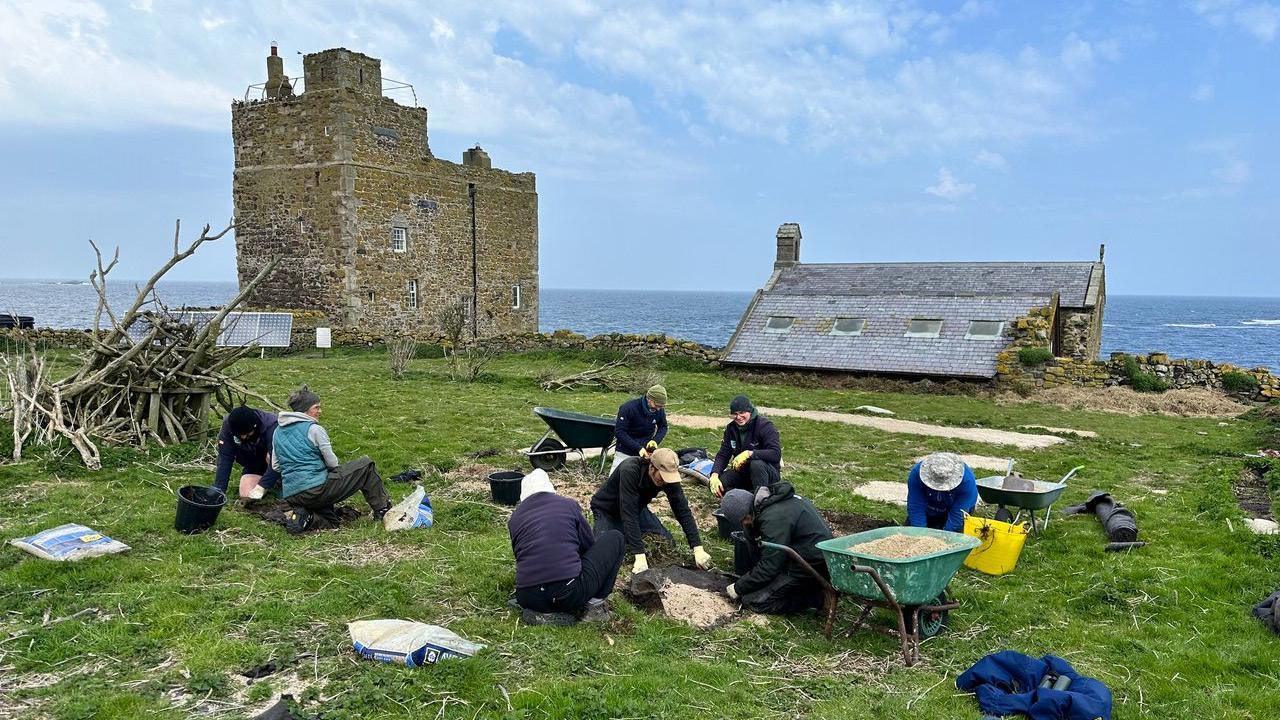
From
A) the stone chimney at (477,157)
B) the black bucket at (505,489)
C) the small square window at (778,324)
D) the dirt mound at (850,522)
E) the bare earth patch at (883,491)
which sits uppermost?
the stone chimney at (477,157)

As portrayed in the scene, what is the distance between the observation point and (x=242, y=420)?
886cm

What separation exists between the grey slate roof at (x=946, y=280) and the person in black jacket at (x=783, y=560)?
62.2 feet

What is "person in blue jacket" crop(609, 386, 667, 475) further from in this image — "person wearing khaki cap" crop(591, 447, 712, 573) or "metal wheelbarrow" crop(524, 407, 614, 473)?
"person wearing khaki cap" crop(591, 447, 712, 573)

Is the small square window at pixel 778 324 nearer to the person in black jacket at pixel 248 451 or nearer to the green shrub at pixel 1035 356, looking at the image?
the green shrub at pixel 1035 356

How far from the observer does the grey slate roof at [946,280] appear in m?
24.6

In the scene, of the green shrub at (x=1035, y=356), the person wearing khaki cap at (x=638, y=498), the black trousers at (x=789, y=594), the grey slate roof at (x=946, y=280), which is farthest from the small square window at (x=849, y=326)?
the black trousers at (x=789, y=594)

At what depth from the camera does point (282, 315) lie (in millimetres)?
26938

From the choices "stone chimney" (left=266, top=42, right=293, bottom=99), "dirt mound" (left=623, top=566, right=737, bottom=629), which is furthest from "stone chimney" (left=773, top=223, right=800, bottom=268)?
"dirt mound" (left=623, top=566, right=737, bottom=629)

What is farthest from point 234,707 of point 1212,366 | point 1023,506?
point 1212,366

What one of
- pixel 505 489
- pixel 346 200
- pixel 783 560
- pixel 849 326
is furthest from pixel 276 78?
pixel 783 560

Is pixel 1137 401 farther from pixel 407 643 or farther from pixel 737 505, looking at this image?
pixel 407 643

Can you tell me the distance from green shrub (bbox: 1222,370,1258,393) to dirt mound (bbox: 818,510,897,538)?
15546 millimetres

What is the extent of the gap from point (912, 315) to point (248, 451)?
729 inches

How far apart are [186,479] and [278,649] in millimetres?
5241
